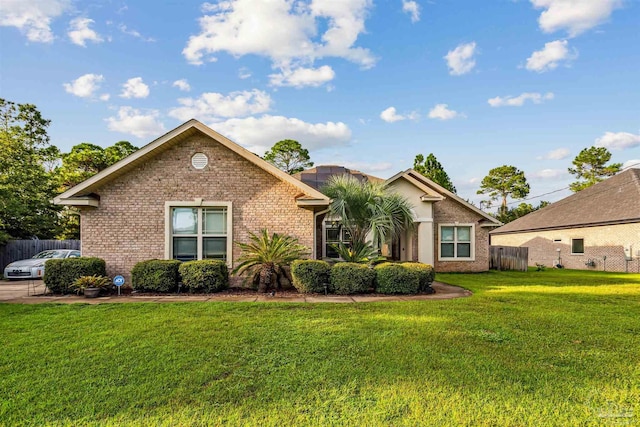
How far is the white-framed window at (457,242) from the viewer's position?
1727 centimetres

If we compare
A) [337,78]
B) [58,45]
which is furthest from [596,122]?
[58,45]

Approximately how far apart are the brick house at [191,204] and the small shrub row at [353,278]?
1.25m

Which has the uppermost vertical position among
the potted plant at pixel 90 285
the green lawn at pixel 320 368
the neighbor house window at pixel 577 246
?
the neighbor house window at pixel 577 246

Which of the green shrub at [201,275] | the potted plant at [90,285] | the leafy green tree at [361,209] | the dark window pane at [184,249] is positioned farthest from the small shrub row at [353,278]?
the potted plant at [90,285]

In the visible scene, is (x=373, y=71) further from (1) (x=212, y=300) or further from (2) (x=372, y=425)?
(2) (x=372, y=425)

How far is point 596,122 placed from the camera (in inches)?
675

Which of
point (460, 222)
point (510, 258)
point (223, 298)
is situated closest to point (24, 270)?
point (223, 298)

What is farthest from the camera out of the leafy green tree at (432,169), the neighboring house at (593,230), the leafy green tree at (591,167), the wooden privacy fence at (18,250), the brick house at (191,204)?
the leafy green tree at (591,167)

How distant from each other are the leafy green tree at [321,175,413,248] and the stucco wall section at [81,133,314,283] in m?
1.48

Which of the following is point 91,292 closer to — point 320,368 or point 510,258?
point 320,368

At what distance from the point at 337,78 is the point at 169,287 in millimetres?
13676

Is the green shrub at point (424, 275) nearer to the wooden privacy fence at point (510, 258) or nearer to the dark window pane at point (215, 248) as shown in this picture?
the dark window pane at point (215, 248)

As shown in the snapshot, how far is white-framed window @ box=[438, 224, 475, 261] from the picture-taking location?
17.3m

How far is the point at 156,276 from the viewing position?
31.9ft
